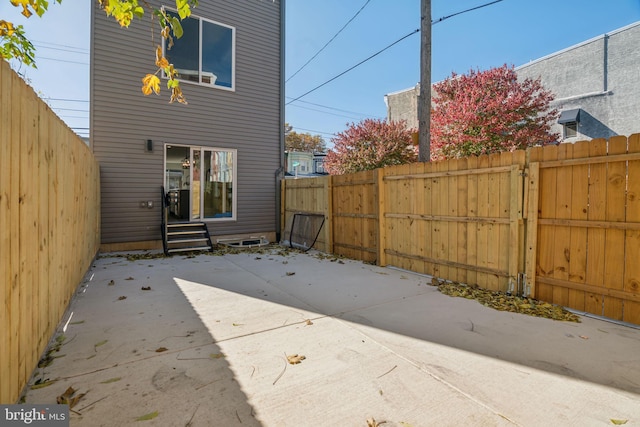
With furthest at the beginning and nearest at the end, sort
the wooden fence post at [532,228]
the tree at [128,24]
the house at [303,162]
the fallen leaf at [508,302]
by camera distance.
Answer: the house at [303,162], the wooden fence post at [532,228], the fallen leaf at [508,302], the tree at [128,24]

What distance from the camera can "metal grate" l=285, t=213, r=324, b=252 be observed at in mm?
7422

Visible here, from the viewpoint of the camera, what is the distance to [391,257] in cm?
561

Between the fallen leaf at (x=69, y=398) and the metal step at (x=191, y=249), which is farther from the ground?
the metal step at (x=191, y=249)

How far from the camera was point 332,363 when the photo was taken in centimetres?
231

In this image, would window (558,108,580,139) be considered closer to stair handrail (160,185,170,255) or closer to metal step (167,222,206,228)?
metal step (167,222,206,228)

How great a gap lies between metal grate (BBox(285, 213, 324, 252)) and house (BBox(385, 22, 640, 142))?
1323 centimetres

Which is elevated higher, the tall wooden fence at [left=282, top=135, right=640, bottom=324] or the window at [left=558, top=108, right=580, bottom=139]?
the window at [left=558, top=108, right=580, bottom=139]

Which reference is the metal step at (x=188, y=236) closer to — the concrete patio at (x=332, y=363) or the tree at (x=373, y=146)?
the concrete patio at (x=332, y=363)

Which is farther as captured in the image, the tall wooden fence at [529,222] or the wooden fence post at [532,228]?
the wooden fence post at [532,228]

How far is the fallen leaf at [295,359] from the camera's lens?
7.59 feet

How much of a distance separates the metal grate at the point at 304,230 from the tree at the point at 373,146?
4.61m

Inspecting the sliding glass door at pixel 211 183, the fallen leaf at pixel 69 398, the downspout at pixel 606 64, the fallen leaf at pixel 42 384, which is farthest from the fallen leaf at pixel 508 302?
the downspout at pixel 606 64

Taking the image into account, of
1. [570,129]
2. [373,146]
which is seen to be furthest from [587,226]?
[570,129]

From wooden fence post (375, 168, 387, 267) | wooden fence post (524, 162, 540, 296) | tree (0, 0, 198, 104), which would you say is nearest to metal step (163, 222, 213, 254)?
wooden fence post (375, 168, 387, 267)
